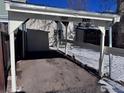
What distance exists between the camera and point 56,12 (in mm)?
5910

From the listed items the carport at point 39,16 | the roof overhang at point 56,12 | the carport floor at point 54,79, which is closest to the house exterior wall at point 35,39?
the carport floor at point 54,79

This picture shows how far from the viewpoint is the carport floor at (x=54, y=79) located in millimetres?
5559

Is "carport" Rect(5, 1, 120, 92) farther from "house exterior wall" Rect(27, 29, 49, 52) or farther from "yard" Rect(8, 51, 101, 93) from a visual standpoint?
"house exterior wall" Rect(27, 29, 49, 52)

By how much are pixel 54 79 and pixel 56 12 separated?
2.13 metres

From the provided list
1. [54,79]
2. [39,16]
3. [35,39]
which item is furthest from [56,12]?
[35,39]

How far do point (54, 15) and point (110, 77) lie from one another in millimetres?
3134

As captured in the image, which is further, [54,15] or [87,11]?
[87,11]

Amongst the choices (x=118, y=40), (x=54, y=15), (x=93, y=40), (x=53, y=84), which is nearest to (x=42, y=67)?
(x=53, y=84)

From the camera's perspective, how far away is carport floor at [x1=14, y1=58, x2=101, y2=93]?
5.56 meters

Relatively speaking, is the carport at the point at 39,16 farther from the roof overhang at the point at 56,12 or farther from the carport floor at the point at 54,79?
the carport floor at the point at 54,79

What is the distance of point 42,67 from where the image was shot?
24.0 ft

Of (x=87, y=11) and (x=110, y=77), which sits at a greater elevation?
(x=87, y=11)

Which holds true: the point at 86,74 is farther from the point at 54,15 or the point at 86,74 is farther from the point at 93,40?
the point at 93,40

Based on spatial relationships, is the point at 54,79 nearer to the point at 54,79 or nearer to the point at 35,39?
the point at 54,79
